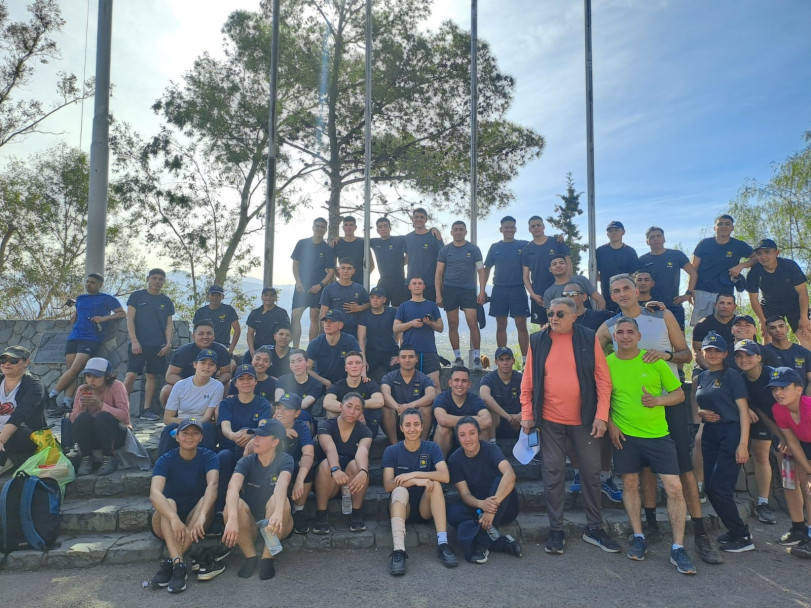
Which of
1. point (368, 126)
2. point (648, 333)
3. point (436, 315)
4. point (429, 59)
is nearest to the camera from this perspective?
point (648, 333)

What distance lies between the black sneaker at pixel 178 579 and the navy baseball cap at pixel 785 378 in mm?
5169

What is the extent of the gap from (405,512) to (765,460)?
12.0 feet

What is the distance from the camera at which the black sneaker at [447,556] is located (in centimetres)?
399

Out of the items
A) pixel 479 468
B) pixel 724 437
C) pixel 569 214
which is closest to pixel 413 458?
pixel 479 468

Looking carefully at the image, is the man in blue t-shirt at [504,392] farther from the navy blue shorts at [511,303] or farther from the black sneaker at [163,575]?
the black sneaker at [163,575]

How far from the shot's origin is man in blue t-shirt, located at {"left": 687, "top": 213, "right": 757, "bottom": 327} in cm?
649

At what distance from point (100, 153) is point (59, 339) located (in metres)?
3.53

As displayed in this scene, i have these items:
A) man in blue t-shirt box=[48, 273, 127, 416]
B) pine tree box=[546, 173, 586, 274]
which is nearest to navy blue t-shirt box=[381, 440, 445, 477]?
man in blue t-shirt box=[48, 273, 127, 416]

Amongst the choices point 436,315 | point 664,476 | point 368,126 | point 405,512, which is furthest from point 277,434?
point 368,126

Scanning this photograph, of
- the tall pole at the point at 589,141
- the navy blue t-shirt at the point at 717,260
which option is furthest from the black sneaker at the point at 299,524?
the tall pole at the point at 589,141

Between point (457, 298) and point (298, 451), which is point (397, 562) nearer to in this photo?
point (298, 451)

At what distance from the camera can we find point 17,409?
192 inches

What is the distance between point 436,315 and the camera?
6.54m

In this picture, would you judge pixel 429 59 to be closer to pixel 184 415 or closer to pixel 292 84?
pixel 292 84
